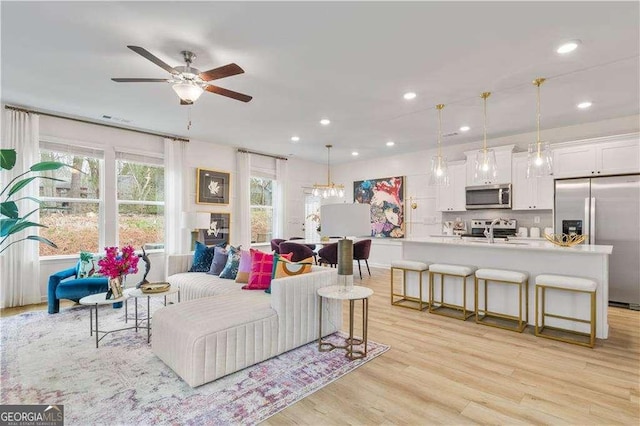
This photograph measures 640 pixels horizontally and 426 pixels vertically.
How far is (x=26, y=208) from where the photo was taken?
4.40 meters

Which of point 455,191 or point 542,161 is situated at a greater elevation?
point 542,161

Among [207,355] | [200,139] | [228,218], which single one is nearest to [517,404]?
[207,355]

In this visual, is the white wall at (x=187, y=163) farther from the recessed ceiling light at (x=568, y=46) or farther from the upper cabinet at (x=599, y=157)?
the recessed ceiling light at (x=568, y=46)

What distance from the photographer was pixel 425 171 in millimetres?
7156

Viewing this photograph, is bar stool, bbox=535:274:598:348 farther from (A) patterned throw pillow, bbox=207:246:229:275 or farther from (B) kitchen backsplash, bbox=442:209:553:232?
(A) patterned throw pillow, bbox=207:246:229:275

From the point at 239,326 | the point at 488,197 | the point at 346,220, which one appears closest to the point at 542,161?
the point at 346,220

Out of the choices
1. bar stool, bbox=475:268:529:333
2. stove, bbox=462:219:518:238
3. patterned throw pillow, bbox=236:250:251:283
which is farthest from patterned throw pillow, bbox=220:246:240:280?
stove, bbox=462:219:518:238

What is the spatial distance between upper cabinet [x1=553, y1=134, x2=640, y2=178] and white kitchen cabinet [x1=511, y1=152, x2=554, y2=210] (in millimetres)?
259

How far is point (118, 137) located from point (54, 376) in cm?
407

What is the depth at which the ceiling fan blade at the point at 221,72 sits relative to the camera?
2.57m

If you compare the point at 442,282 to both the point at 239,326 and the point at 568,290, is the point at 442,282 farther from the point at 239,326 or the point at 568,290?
the point at 239,326

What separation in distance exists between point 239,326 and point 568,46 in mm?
3705

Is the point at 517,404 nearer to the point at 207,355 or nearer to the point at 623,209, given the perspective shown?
the point at 207,355

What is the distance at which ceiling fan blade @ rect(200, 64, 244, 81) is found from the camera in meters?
2.57
